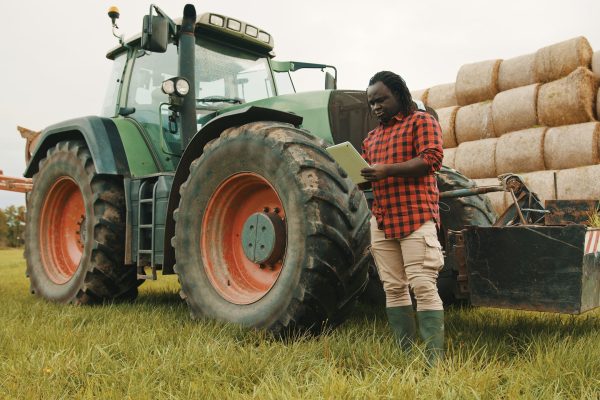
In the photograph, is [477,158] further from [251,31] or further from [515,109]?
[251,31]

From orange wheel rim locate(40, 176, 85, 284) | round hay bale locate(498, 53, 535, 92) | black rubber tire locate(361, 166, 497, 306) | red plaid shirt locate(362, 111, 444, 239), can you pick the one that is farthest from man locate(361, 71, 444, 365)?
round hay bale locate(498, 53, 535, 92)

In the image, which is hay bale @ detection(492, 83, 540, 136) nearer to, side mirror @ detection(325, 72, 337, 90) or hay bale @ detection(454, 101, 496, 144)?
hay bale @ detection(454, 101, 496, 144)

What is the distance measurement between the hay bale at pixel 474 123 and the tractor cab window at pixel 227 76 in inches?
251

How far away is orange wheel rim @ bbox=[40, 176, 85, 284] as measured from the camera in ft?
17.3

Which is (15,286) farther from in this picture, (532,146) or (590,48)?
(590,48)

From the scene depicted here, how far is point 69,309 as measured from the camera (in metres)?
4.14

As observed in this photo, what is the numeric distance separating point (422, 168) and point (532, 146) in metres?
7.70

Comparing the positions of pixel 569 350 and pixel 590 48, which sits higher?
pixel 590 48

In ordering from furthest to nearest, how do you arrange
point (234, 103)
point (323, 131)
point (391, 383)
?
point (234, 103), point (323, 131), point (391, 383)

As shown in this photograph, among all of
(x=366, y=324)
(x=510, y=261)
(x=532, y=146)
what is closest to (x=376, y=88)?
(x=510, y=261)

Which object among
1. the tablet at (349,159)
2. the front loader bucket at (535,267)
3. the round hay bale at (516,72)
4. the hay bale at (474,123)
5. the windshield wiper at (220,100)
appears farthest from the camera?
the hay bale at (474,123)

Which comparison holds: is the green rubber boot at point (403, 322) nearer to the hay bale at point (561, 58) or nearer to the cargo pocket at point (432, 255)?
the cargo pocket at point (432, 255)

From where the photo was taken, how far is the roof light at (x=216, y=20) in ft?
15.6

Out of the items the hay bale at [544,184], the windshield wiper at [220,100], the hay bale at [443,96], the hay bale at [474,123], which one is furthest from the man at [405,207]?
the hay bale at [443,96]
